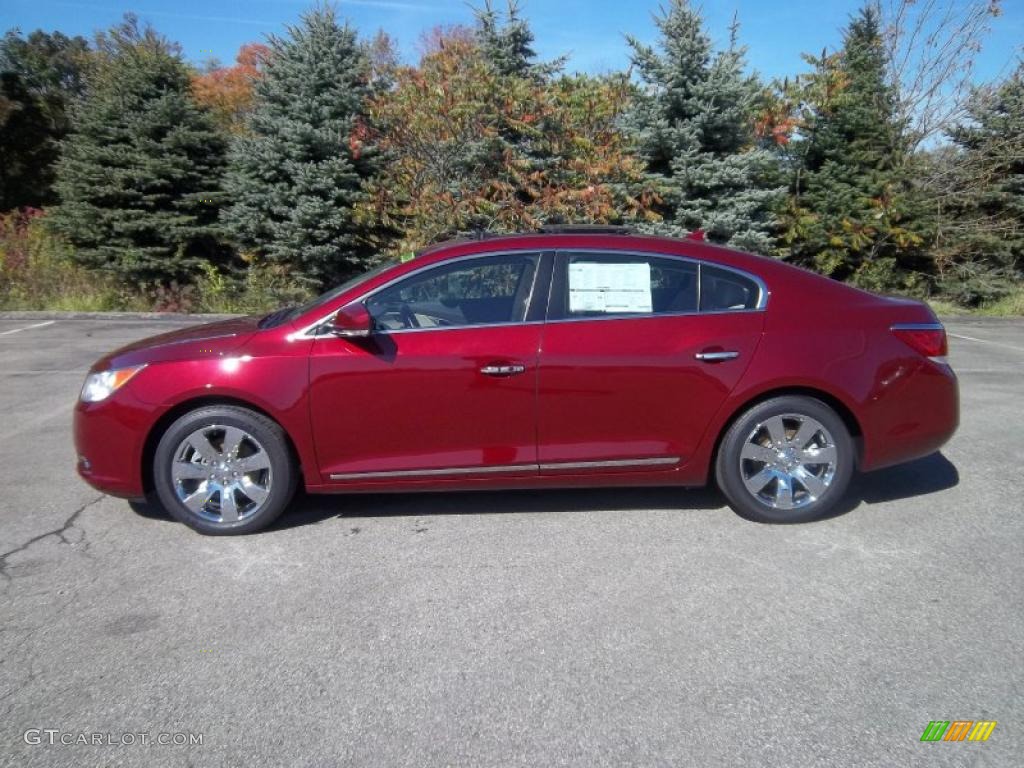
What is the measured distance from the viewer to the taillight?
175 inches

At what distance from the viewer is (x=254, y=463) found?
167 inches

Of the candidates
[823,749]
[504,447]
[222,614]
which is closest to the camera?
[823,749]

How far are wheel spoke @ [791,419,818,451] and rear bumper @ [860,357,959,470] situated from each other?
0.95 feet

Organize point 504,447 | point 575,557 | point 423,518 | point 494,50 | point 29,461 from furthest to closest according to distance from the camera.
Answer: point 494,50 → point 29,461 → point 423,518 → point 504,447 → point 575,557

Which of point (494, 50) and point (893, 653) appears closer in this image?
point (893, 653)

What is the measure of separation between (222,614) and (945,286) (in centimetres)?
1543

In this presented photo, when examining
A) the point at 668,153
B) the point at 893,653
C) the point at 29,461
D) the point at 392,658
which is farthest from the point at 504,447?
the point at 668,153

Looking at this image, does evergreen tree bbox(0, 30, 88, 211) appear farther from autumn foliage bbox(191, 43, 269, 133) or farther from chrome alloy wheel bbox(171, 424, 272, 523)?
chrome alloy wheel bbox(171, 424, 272, 523)

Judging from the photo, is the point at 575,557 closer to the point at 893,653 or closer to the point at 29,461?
the point at 893,653

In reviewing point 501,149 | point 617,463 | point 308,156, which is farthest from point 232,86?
point 617,463

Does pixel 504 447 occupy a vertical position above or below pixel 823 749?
above

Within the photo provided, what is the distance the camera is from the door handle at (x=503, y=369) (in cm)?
417

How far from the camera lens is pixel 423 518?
4562mm

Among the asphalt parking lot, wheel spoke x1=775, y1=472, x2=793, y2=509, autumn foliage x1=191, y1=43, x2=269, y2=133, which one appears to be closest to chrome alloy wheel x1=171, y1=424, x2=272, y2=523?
the asphalt parking lot
